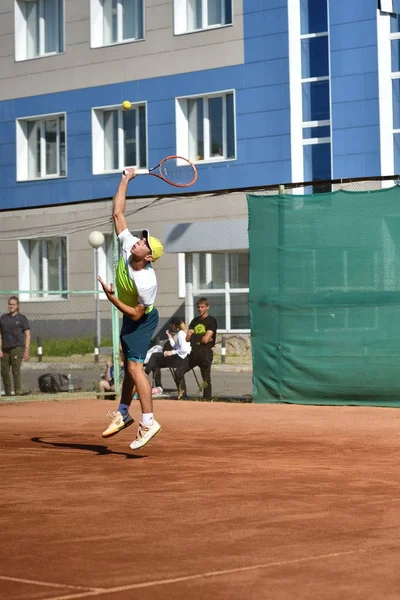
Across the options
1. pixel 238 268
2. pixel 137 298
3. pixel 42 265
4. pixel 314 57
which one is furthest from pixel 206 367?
pixel 42 265

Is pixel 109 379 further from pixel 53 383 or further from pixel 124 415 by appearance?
pixel 124 415

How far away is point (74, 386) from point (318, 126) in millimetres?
13477

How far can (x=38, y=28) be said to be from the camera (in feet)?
117

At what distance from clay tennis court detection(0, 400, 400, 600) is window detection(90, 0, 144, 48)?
22.1 m

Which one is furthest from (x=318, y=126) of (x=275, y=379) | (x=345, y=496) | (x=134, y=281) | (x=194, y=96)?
(x=345, y=496)

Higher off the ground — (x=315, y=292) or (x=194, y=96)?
(x=194, y=96)

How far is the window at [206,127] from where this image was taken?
106ft

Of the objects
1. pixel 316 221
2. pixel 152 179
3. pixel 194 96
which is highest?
pixel 194 96

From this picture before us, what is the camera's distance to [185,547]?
630cm

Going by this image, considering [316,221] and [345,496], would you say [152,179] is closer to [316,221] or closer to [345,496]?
[316,221]

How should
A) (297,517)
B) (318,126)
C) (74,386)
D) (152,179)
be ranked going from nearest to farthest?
1. (297,517)
2. (74,386)
3. (318,126)
4. (152,179)

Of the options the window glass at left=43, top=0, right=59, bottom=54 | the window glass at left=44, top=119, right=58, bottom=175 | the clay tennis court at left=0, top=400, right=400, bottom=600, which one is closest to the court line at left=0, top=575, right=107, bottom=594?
the clay tennis court at left=0, top=400, right=400, bottom=600

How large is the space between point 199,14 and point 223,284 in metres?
11.6

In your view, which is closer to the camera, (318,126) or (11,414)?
(11,414)
